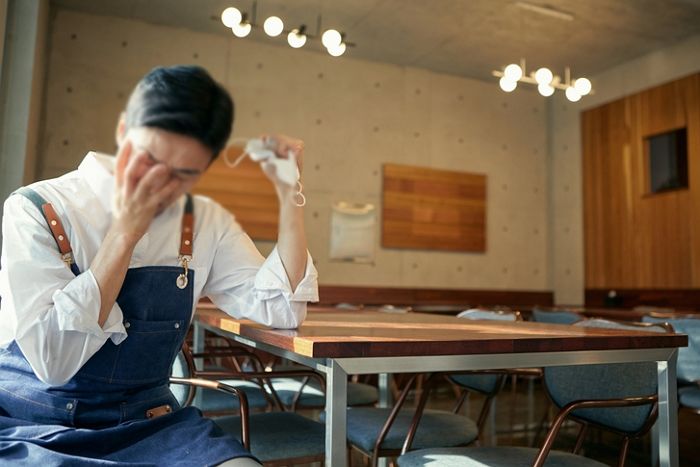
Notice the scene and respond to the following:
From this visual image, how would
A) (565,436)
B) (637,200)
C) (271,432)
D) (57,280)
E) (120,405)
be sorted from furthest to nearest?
(637,200), (565,436), (271,432), (120,405), (57,280)

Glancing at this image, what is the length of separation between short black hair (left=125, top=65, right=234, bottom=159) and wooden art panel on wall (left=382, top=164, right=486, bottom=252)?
20.1 ft

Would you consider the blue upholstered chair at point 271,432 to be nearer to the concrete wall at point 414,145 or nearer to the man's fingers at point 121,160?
the man's fingers at point 121,160

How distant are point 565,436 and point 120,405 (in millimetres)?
3170

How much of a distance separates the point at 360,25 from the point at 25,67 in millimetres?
5300

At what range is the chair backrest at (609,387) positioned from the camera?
5.17 feet

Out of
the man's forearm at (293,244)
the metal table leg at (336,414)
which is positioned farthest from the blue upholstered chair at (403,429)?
the man's forearm at (293,244)

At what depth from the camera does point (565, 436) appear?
3.53 m

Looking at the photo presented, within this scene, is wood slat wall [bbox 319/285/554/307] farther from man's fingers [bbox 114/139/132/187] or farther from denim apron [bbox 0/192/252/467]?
man's fingers [bbox 114/139/132/187]

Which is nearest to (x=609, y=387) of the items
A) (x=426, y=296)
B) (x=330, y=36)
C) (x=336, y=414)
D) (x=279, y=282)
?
(x=336, y=414)

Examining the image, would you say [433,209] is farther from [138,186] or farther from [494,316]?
[138,186]

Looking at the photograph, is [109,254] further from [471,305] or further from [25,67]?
[471,305]

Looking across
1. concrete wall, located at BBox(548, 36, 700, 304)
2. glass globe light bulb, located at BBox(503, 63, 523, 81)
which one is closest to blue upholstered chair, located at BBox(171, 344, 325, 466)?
glass globe light bulb, located at BBox(503, 63, 523, 81)

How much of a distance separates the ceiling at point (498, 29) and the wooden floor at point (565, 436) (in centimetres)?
338

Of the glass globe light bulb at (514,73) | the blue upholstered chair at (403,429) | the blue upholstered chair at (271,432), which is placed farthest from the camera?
the glass globe light bulb at (514,73)
